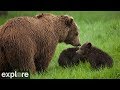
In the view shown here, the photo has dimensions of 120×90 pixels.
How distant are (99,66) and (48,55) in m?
1.09

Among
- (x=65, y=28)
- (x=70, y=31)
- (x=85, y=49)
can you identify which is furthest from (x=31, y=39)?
(x=85, y=49)

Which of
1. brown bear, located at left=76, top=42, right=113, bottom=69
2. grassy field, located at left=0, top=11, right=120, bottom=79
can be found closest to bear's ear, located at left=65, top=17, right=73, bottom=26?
grassy field, located at left=0, top=11, right=120, bottom=79

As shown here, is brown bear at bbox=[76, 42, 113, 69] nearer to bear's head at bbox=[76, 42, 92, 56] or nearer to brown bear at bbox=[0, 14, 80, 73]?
bear's head at bbox=[76, 42, 92, 56]

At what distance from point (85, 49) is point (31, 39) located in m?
1.82

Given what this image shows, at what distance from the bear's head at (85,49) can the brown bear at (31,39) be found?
1.53 ft

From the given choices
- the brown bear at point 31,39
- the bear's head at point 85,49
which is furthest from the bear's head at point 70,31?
the bear's head at point 85,49

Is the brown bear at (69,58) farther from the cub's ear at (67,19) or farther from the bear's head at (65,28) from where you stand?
the cub's ear at (67,19)

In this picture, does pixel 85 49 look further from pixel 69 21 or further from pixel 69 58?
pixel 69 21

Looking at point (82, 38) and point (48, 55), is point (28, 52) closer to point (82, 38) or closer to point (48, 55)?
point (48, 55)

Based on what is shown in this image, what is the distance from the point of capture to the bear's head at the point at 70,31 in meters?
13.0

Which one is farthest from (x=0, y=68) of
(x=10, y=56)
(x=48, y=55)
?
(x=48, y=55)

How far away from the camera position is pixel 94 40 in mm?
12992

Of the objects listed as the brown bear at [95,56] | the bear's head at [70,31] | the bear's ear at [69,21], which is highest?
the bear's ear at [69,21]

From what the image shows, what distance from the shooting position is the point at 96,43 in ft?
42.8
